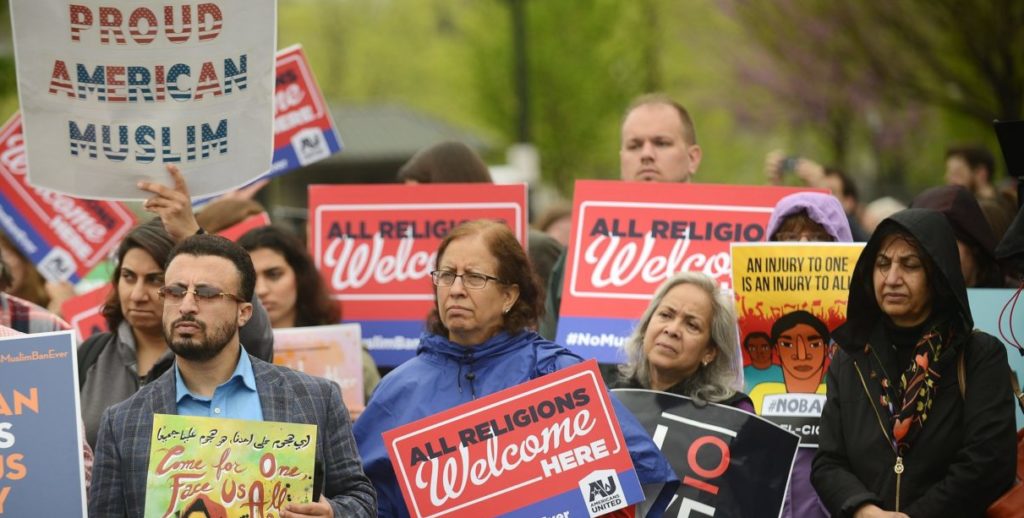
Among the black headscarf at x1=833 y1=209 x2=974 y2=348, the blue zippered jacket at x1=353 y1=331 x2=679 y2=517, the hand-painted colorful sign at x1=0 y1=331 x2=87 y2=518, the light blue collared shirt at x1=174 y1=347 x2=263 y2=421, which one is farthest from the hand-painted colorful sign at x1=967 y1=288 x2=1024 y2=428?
the hand-painted colorful sign at x1=0 y1=331 x2=87 y2=518

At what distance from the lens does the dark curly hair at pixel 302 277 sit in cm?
736

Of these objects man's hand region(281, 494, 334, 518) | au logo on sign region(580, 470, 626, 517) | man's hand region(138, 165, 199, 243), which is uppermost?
man's hand region(138, 165, 199, 243)

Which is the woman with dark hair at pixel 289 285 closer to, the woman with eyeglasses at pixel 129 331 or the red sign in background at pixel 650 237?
the woman with eyeglasses at pixel 129 331

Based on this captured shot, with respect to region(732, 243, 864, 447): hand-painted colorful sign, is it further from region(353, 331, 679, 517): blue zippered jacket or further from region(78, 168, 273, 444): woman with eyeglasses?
region(78, 168, 273, 444): woman with eyeglasses

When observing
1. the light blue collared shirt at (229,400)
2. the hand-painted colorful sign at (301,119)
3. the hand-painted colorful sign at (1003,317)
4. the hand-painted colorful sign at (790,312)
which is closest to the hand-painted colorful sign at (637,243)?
the hand-painted colorful sign at (790,312)

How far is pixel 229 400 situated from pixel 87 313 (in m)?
3.34

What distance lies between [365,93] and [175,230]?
49.7m

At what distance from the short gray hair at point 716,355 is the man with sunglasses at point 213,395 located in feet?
5.17

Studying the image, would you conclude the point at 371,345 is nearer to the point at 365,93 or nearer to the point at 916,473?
the point at 916,473

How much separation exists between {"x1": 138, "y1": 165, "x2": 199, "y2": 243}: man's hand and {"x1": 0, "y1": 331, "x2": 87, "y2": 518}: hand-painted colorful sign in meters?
0.86

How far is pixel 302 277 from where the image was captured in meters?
7.42

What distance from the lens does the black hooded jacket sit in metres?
5.10

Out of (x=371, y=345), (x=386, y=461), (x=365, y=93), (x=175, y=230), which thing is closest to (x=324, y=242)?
(x=371, y=345)

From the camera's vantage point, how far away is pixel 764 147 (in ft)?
134
